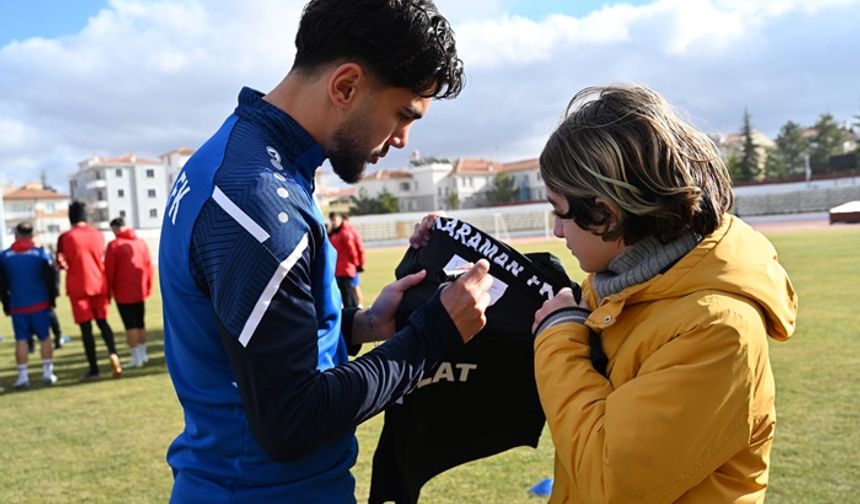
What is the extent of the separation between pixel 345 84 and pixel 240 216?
482 mm

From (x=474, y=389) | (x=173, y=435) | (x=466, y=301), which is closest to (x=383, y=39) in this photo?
(x=466, y=301)

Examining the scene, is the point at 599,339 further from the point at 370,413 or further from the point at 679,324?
the point at 370,413

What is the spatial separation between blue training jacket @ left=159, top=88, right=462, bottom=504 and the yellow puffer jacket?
357mm

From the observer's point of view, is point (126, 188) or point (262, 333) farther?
point (126, 188)

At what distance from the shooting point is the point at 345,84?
184cm

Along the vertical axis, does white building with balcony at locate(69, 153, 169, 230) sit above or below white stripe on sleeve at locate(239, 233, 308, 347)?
above

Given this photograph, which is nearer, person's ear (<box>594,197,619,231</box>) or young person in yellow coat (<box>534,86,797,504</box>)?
young person in yellow coat (<box>534,86,797,504</box>)

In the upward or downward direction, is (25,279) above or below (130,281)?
above

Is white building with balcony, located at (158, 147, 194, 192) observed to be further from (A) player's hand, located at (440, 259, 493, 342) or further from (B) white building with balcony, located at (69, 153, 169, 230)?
(A) player's hand, located at (440, 259, 493, 342)

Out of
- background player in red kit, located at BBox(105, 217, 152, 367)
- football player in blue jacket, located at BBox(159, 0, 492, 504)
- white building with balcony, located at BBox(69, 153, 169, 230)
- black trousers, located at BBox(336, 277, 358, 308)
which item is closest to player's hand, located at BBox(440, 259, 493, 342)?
football player in blue jacket, located at BBox(159, 0, 492, 504)

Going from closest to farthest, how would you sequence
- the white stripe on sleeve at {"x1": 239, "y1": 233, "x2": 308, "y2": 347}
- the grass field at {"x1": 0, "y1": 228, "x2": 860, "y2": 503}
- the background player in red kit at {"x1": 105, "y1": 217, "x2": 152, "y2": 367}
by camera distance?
1. the white stripe on sleeve at {"x1": 239, "y1": 233, "x2": 308, "y2": 347}
2. the grass field at {"x1": 0, "y1": 228, "x2": 860, "y2": 503}
3. the background player in red kit at {"x1": 105, "y1": 217, "x2": 152, "y2": 367}

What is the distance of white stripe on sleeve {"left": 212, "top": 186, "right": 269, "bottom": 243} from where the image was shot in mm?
1547

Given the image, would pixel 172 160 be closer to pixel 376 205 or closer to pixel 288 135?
pixel 376 205

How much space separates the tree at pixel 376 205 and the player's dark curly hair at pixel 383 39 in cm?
8132
